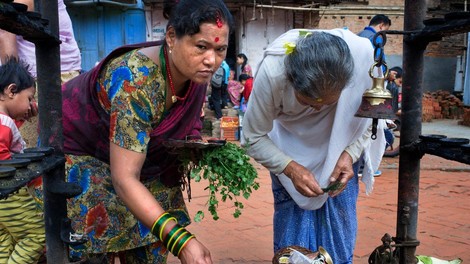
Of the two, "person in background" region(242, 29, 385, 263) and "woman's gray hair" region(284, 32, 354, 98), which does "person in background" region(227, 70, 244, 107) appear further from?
"woman's gray hair" region(284, 32, 354, 98)

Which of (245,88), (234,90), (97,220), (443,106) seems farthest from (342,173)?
(443,106)

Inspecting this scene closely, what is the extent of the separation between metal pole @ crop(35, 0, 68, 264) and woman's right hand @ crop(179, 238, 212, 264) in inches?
16.7

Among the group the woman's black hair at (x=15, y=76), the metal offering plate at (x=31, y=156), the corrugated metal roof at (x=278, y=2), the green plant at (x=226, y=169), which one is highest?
the corrugated metal roof at (x=278, y=2)

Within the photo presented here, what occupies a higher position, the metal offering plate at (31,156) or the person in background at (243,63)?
the person in background at (243,63)

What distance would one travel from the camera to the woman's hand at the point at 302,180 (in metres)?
2.08

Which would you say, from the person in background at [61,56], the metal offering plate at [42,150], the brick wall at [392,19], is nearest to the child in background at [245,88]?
the brick wall at [392,19]

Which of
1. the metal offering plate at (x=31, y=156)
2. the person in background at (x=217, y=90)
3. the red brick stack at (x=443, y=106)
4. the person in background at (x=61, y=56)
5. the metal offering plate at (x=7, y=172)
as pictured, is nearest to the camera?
the metal offering plate at (x=7, y=172)

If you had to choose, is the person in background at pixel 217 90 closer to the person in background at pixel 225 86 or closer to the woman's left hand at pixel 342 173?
the person in background at pixel 225 86

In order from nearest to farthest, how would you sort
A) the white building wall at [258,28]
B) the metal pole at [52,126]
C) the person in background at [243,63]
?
the metal pole at [52,126] < the person in background at [243,63] < the white building wall at [258,28]

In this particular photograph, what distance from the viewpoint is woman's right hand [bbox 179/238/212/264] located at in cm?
144

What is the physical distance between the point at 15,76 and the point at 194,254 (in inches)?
61.3

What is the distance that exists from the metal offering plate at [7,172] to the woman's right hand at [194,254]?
58 cm

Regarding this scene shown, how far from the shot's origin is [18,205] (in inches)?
98.1

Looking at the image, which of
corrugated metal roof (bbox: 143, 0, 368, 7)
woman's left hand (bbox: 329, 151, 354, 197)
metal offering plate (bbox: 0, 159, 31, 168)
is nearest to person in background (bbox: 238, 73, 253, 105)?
corrugated metal roof (bbox: 143, 0, 368, 7)
